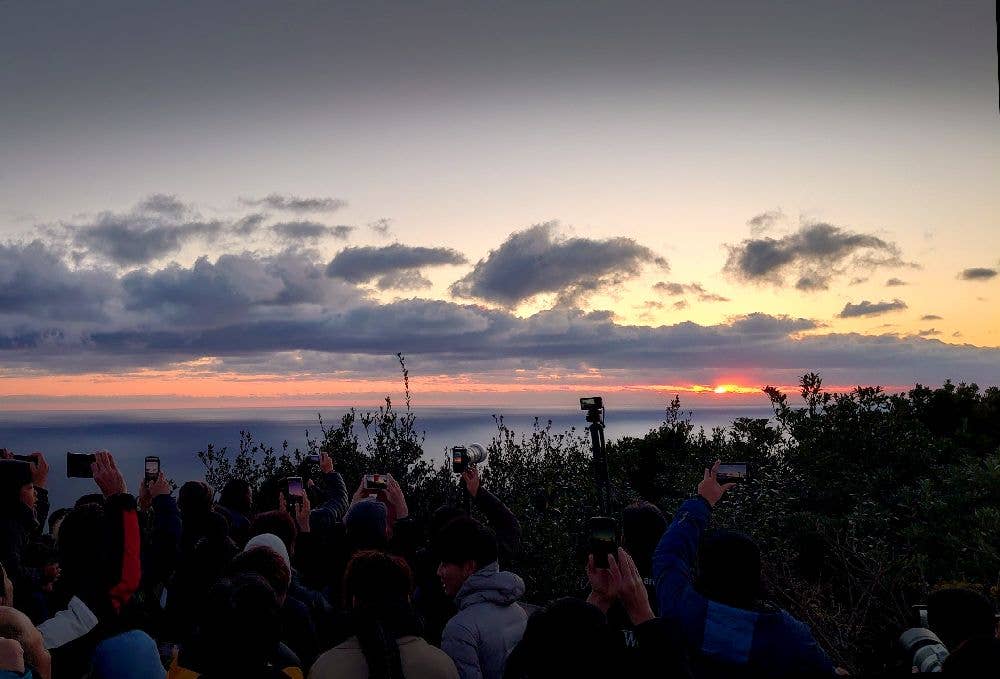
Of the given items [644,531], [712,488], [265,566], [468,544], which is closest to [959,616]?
[712,488]

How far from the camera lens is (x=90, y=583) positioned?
388cm

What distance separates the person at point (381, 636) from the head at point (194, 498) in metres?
2.09

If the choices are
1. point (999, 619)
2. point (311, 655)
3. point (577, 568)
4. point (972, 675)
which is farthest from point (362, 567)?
point (577, 568)

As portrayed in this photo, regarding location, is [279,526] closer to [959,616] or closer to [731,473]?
[731,473]

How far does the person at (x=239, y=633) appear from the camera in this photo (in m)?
2.84

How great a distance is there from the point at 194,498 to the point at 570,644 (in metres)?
3.52

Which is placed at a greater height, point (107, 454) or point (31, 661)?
point (107, 454)

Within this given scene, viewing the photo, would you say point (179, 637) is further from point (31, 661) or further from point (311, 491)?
point (311, 491)

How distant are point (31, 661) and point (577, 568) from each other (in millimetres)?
6404

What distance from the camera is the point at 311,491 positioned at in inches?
437

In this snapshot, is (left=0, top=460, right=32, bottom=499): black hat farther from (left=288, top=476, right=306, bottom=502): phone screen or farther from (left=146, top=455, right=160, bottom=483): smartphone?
(left=288, top=476, right=306, bottom=502): phone screen

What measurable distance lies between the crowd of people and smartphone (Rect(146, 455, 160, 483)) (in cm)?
17

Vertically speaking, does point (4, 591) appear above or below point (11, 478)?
below

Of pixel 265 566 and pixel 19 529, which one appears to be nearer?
pixel 265 566
